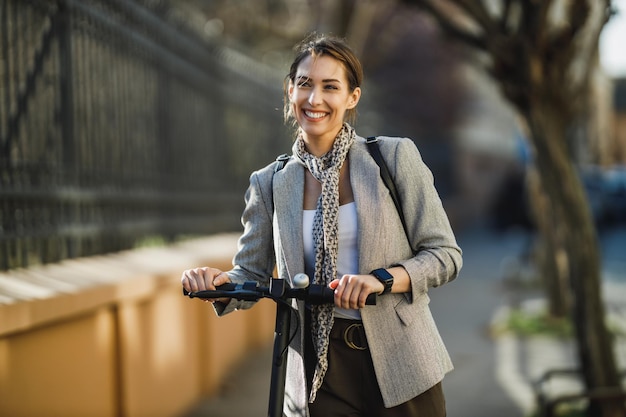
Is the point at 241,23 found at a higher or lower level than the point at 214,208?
higher

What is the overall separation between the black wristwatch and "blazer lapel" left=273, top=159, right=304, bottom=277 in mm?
315

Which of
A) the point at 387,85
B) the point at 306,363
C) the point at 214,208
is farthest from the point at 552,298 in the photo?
the point at 387,85

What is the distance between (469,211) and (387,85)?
18.7 feet

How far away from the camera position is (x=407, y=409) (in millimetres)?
2998

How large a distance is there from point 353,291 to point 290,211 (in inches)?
18.5

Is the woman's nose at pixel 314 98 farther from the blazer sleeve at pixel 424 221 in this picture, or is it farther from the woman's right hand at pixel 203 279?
the woman's right hand at pixel 203 279

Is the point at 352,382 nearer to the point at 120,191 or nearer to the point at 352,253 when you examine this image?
the point at 352,253

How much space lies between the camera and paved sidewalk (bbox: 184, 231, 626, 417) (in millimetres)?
6844

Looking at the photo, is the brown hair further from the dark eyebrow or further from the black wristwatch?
the black wristwatch

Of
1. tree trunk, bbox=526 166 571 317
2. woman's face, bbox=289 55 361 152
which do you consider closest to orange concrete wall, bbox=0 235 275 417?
woman's face, bbox=289 55 361 152

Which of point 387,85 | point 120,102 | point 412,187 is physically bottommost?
point 412,187

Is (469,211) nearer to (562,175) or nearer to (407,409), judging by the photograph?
(562,175)

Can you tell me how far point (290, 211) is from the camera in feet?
10.1

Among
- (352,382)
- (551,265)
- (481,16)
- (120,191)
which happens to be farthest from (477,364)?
(352,382)
